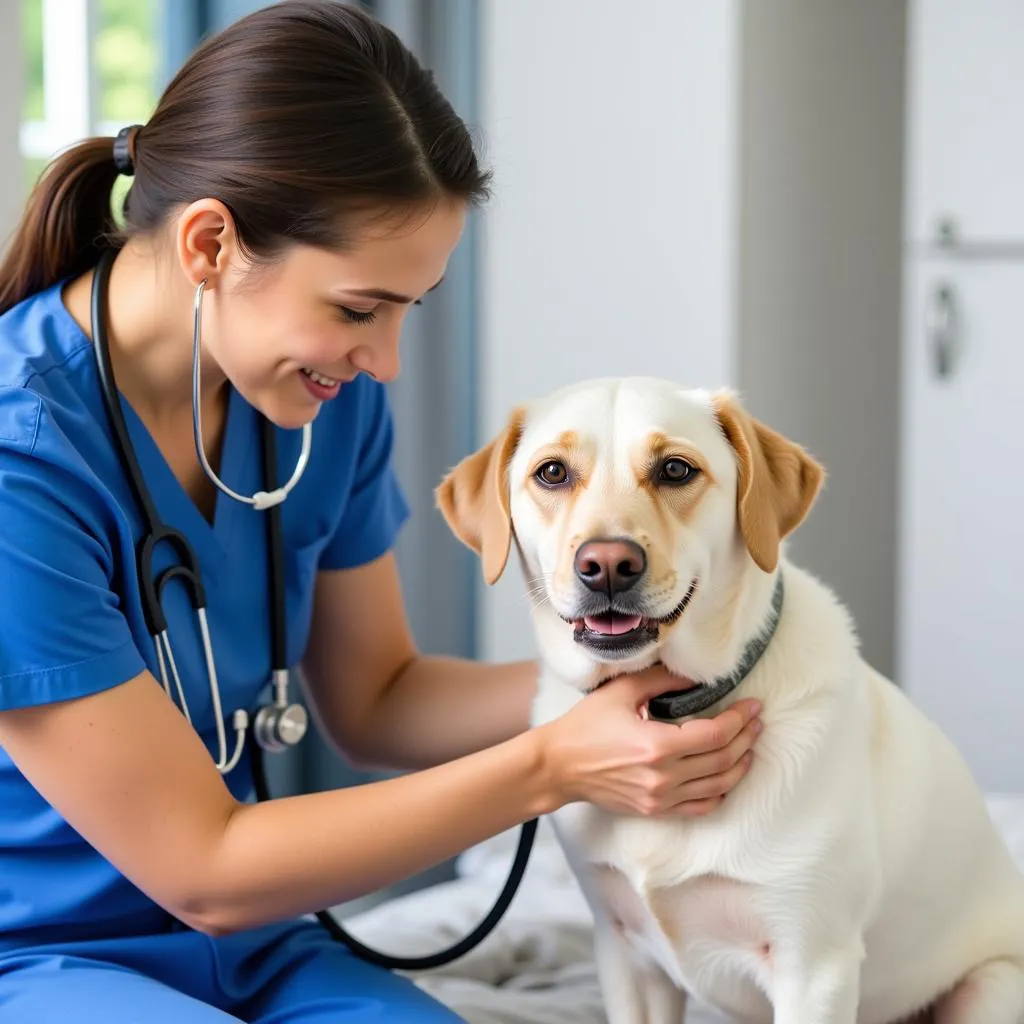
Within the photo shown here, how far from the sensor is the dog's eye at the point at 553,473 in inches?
53.6

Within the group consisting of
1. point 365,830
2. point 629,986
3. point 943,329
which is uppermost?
point 943,329

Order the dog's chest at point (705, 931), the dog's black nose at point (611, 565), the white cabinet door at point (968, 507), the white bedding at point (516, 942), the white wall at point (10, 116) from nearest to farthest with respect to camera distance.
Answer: the dog's black nose at point (611, 565), the dog's chest at point (705, 931), the white bedding at point (516, 942), the white wall at point (10, 116), the white cabinet door at point (968, 507)

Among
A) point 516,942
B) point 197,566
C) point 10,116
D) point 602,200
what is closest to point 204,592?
point 197,566

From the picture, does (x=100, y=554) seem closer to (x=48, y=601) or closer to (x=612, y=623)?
(x=48, y=601)

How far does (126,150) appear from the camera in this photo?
4.81ft

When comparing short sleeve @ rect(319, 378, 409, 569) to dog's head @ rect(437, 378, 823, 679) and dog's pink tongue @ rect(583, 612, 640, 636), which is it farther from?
dog's pink tongue @ rect(583, 612, 640, 636)

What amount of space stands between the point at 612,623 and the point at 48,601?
0.50 m

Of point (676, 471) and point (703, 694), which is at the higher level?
point (676, 471)

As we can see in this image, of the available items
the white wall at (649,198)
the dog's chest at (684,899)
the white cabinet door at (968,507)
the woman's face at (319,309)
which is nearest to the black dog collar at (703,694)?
the dog's chest at (684,899)

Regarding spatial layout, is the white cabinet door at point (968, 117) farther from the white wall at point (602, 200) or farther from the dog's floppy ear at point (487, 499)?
the dog's floppy ear at point (487, 499)

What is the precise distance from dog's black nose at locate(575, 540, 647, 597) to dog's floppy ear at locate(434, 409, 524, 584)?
0.56 ft

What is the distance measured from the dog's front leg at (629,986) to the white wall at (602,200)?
1516 mm

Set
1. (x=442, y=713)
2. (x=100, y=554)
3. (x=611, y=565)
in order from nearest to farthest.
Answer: (x=611, y=565) < (x=100, y=554) < (x=442, y=713)

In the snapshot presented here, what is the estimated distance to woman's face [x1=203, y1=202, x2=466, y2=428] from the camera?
135 cm
